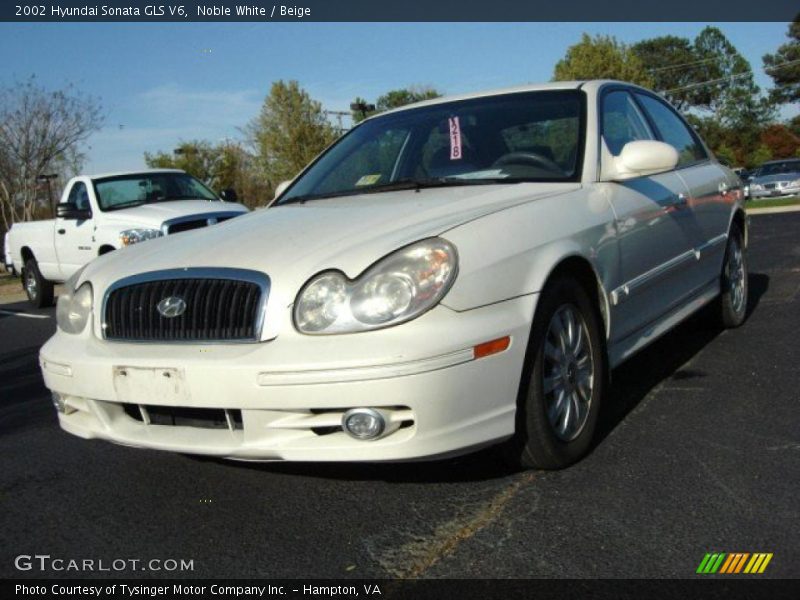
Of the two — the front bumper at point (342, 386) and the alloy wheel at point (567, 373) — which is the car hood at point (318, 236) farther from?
the alloy wheel at point (567, 373)

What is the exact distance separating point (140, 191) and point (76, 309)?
7529 mm

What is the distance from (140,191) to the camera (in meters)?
10.6

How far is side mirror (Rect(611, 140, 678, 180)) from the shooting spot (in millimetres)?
3807

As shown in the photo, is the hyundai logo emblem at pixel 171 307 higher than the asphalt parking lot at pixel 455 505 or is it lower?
higher

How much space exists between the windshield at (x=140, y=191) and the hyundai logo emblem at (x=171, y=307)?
768 centimetres

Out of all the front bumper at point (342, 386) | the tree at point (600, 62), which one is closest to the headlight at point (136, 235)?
the front bumper at point (342, 386)

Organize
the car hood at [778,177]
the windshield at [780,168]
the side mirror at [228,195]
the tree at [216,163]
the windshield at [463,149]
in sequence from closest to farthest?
the windshield at [463,149] → the side mirror at [228,195] → the car hood at [778,177] → the windshield at [780,168] → the tree at [216,163]

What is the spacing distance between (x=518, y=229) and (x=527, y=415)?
67cm

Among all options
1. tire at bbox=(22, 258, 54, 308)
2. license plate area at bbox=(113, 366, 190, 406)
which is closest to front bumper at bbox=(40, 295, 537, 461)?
license plate area at bbox=(113, 366, 190, 406)

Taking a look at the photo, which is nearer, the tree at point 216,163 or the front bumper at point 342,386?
the front bumper at point 342,386

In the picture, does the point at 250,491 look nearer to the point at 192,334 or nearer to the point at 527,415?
the point at 192,334

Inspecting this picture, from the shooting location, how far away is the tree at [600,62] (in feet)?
111

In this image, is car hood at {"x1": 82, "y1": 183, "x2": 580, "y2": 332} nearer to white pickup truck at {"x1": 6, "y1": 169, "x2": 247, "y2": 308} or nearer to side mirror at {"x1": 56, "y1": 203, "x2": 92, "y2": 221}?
white pickup truck at {"x1": 6, "y1": 169, "x2": 247, "y2": 308}
